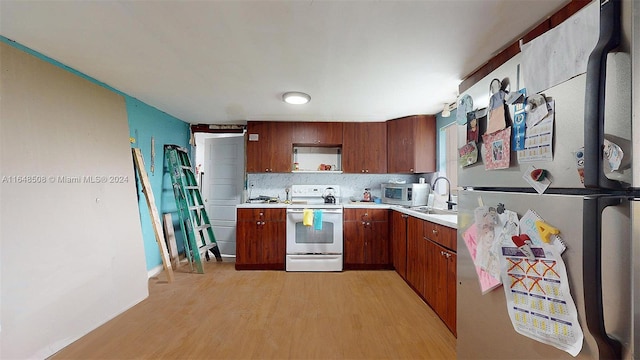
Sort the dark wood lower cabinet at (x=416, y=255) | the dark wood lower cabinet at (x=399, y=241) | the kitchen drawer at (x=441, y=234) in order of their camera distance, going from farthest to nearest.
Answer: the dark wood lower cabinet at (x=399, y=241) → the dark wood lower cabinet at (x=416, y=255) → the kitchen drawer at (x=441, y=234)

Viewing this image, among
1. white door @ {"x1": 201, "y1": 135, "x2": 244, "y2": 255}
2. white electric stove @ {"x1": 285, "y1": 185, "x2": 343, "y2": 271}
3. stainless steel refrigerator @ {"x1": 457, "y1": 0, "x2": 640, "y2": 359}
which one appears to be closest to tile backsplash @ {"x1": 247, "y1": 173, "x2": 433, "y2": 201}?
white door @ {"x1": 201, "y1": 135, "x2": 244, "y2": 255}

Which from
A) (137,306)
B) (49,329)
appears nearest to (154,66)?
(49,329)

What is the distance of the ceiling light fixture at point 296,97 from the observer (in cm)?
259

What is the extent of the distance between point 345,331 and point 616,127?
1.98m

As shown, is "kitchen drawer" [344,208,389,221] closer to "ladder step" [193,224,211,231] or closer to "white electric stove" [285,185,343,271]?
"white electric stove" [285,185,343,271]

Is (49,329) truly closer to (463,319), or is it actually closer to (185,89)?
(185,89)

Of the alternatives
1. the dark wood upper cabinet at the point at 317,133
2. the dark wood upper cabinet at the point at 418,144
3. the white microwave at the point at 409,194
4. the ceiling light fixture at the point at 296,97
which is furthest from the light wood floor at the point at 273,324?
the ceiling light fixture at the point at 296,97

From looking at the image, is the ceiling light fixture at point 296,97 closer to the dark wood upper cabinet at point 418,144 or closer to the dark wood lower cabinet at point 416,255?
the dark wood upper cabinet at point 418,144

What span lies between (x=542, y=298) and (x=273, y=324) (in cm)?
187

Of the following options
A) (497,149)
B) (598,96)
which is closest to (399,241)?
(497,149)

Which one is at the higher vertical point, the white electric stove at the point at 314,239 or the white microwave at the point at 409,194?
the white microwave at the point at 409,194

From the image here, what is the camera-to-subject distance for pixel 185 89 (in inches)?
99.3

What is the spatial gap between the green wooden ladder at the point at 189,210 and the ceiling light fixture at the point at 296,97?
73.9 inches

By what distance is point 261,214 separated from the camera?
3404 mm
